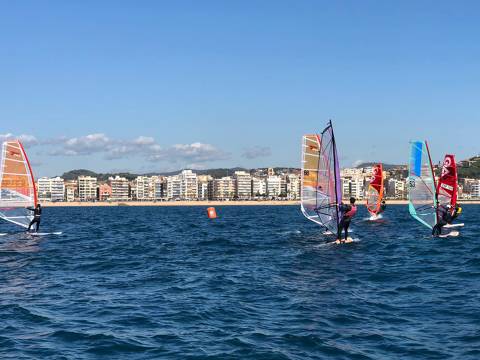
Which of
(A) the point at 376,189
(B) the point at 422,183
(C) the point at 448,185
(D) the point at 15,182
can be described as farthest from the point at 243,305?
(A) the point at 376,189

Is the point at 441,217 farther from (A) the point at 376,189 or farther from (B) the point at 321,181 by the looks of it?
(A) the point at 376,189

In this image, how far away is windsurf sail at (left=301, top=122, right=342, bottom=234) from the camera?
29.4 m

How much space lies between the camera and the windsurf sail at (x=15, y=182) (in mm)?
36000

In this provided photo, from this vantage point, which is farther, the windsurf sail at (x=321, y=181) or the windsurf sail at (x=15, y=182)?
the windsurf sail at (x=15, y=182)

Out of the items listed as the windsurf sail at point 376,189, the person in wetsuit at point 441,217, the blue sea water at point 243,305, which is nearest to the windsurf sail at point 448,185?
the person in wetsuit at point 441,217

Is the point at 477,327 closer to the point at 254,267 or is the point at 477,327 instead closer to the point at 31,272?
the point at 254,267

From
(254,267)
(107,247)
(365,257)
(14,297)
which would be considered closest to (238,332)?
(14,297)

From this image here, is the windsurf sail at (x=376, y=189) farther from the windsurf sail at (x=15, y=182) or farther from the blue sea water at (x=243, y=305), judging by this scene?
the windsurf sail at (x=15, y=182)

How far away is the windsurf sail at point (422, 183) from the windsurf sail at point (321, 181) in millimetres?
6604

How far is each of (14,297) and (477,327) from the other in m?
12.0

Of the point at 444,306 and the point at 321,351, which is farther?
the point at 444,306

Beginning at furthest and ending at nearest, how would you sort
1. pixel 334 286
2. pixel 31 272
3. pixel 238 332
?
pixel 31 272
pixel 334 286
pixel 238 332

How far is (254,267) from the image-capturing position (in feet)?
71.9

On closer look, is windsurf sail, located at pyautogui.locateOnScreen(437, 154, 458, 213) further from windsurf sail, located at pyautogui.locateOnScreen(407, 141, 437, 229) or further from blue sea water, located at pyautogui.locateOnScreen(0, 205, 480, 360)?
blue sea water, located at pyautogui.locateOnScreen(0, 205, 480, 360)
